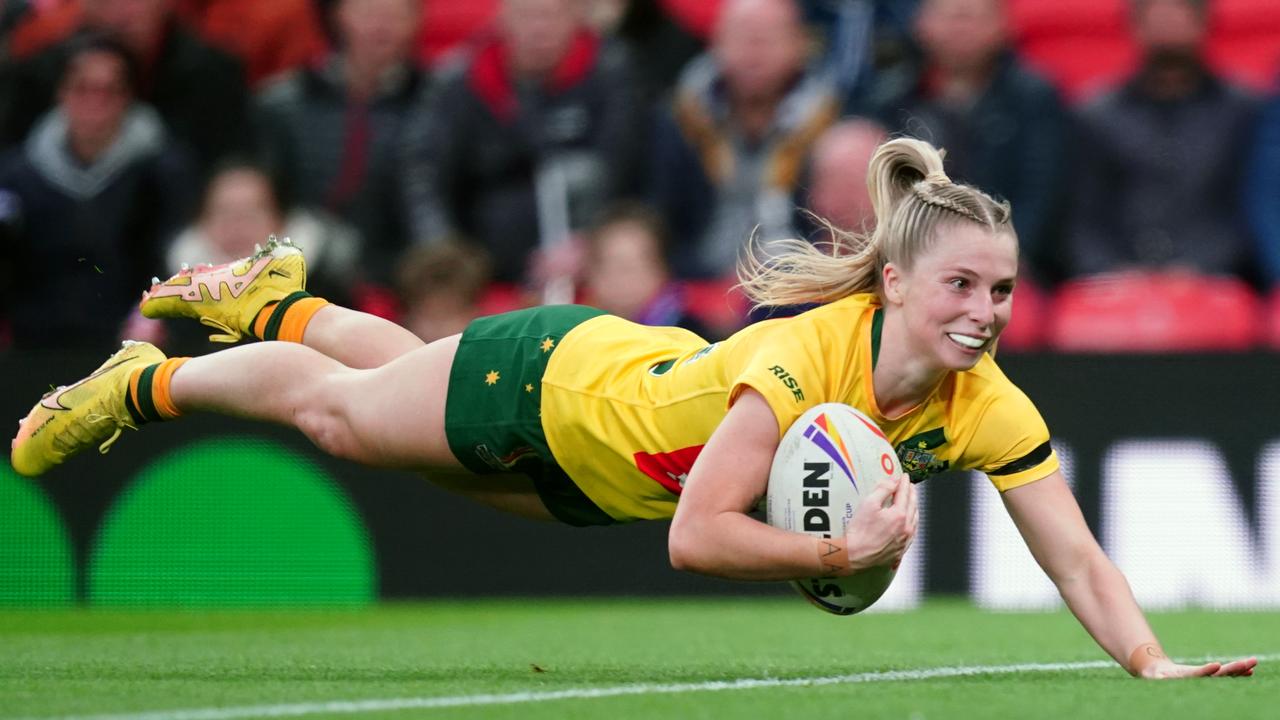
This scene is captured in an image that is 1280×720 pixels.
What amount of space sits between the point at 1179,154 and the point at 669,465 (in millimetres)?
5398

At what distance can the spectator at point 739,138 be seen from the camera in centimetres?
971

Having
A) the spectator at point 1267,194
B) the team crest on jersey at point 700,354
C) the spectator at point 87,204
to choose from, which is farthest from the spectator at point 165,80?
the team crest on jersey at point 700,354

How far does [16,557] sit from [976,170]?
16.8 ft

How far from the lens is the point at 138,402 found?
19.4ft

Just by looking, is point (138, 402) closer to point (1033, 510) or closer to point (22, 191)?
point (1033, 510)

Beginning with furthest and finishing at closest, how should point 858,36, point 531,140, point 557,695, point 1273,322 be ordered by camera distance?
1. point 858,36
2. point 531,140
3. point 1273,322
4. point 557,695

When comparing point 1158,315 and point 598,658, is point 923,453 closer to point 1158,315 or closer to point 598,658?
point 598,658

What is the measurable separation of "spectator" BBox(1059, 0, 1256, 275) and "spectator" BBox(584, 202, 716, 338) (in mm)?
2279

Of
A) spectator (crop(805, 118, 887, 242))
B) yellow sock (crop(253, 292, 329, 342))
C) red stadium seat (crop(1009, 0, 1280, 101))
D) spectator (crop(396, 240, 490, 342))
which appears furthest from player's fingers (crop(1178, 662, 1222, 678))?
red stadium seat (crop(1009, 0, 1280, 101))

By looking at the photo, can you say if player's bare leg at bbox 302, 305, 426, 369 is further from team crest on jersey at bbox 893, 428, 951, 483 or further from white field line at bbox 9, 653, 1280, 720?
team crest on jersey at bbox 893, 428, 951, 483

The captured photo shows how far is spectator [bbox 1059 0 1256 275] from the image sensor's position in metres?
9.69

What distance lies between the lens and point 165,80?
10.7m

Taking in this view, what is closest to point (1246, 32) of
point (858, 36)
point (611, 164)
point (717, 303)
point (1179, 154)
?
point (1179, 154)

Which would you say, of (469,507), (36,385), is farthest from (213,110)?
(469,507)
